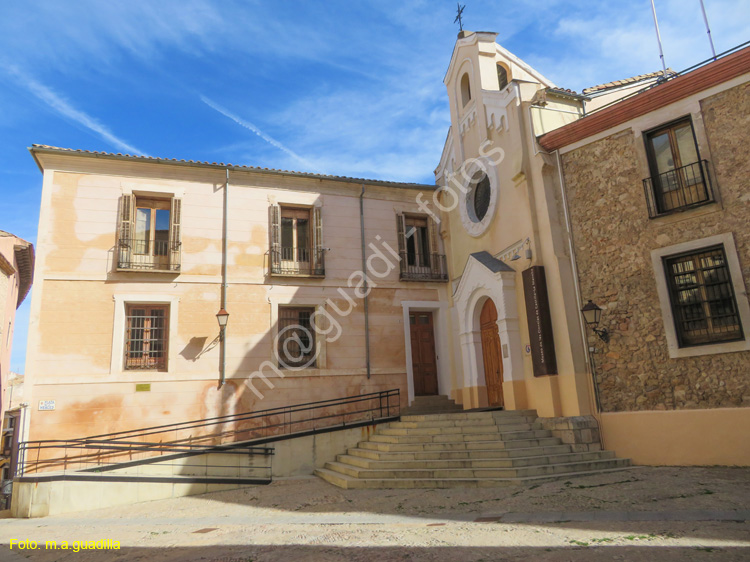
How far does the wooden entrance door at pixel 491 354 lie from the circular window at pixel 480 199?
2462 mm

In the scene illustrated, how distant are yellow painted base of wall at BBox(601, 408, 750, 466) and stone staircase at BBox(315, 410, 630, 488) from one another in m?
0.41

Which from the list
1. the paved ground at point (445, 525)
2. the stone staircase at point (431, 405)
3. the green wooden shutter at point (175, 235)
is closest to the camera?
the paved ground at point (445, 525)

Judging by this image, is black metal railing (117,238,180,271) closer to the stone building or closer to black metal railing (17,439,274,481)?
black metal railing (17,439,274,481)

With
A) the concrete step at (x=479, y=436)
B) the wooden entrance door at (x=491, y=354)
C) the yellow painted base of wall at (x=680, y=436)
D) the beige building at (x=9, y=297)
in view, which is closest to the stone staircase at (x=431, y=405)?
the wooden entrance door at (x=491, y=354)

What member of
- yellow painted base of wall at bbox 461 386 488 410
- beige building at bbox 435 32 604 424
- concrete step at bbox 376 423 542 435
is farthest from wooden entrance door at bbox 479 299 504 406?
concrete step at bbox 376 423 542 435

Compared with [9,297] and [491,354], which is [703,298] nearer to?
[491,354]

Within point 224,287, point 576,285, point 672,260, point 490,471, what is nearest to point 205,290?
point 224,287

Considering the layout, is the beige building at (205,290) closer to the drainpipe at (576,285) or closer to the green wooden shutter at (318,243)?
the green wooden shutter at (318,243)

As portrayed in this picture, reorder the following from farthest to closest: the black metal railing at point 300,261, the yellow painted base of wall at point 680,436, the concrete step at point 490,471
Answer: the black metal railing at point 300,261
the concrete step at point 490,471
the yellow painted base of wall at point 680,436

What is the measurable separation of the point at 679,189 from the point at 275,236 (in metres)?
9.83

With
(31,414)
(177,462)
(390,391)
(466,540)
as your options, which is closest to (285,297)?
(390,391)

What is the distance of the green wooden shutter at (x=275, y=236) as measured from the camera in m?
14.8

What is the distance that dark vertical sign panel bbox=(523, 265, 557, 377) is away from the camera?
11.3 meters

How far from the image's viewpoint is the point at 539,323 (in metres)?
11.5
